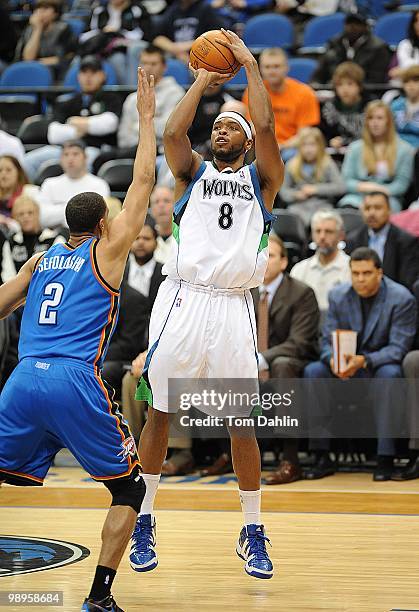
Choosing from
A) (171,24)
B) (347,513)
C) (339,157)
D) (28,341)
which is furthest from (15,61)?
(28,341)

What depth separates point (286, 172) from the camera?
9891 mm

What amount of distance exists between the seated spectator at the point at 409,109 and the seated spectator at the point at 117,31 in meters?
3.44

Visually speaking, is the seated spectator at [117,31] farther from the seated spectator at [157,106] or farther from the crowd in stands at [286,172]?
the seated spectator at [157,106]

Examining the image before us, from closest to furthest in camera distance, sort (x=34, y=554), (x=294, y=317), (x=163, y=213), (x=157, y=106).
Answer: (x=34, y=554) → (x=294, y=317) → (x=163, y=213) → (x=157, y=106)

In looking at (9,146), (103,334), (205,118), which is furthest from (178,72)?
(103,334)

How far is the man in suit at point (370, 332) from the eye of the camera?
788 centimetres

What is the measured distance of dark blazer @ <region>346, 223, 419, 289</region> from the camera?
28.3 ft

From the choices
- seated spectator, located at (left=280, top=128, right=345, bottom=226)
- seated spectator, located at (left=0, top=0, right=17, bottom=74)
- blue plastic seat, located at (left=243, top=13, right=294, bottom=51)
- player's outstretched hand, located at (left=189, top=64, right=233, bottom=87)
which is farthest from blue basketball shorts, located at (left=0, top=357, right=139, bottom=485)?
seated spectator, located at (left=0, top=0, right=17, bottom=74)

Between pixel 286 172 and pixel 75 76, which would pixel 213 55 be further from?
pixel 75 76

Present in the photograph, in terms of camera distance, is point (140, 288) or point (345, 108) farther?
point (345, 108)

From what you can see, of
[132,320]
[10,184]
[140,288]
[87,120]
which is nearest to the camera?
[132,320]

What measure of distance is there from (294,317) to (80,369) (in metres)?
4.18

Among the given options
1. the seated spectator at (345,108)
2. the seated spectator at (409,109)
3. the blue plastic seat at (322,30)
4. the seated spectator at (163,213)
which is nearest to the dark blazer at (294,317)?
the seated spectator at (163,213)

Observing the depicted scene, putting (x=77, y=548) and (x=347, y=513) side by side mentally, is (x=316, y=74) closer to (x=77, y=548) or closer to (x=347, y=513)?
(x=347, y=513)
